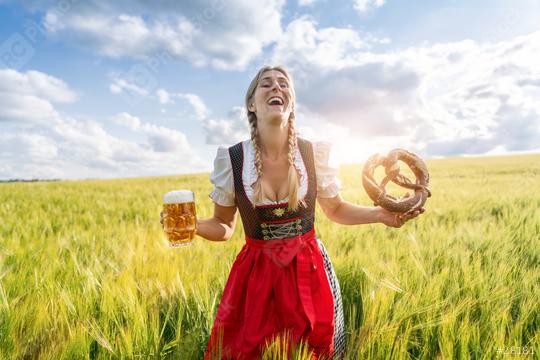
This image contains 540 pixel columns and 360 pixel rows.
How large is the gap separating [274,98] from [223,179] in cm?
50

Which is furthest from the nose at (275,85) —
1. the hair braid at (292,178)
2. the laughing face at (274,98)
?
the hair braid at (292,178)

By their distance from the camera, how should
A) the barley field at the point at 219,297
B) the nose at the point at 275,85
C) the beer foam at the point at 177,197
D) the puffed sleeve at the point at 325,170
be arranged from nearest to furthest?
the barley field at the point at 219,297
the beer foam at the point at 177,197
the nose at the point at 275,85
the puffed sleeve at the point at 325,170

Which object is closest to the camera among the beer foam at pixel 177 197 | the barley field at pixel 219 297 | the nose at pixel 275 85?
the barley field at pixel 219 297

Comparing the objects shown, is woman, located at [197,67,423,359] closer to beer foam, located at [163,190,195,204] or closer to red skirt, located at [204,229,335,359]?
red skirt, located at [204,229,335,359]

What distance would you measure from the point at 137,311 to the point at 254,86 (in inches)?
50.6

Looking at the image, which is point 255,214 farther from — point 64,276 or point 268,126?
point 64,276

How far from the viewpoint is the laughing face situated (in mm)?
1727

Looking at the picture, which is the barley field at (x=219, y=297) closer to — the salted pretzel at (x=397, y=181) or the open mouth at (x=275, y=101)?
the salted pretzel at (x=397, y=181)

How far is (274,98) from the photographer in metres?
1.75

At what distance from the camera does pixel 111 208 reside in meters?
5.98

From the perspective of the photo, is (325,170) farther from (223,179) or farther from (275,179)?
(223,179)

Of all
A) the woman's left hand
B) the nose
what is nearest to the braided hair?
the nose

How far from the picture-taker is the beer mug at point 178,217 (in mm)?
1682

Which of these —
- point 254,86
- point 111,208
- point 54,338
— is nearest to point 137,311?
point 54,338
